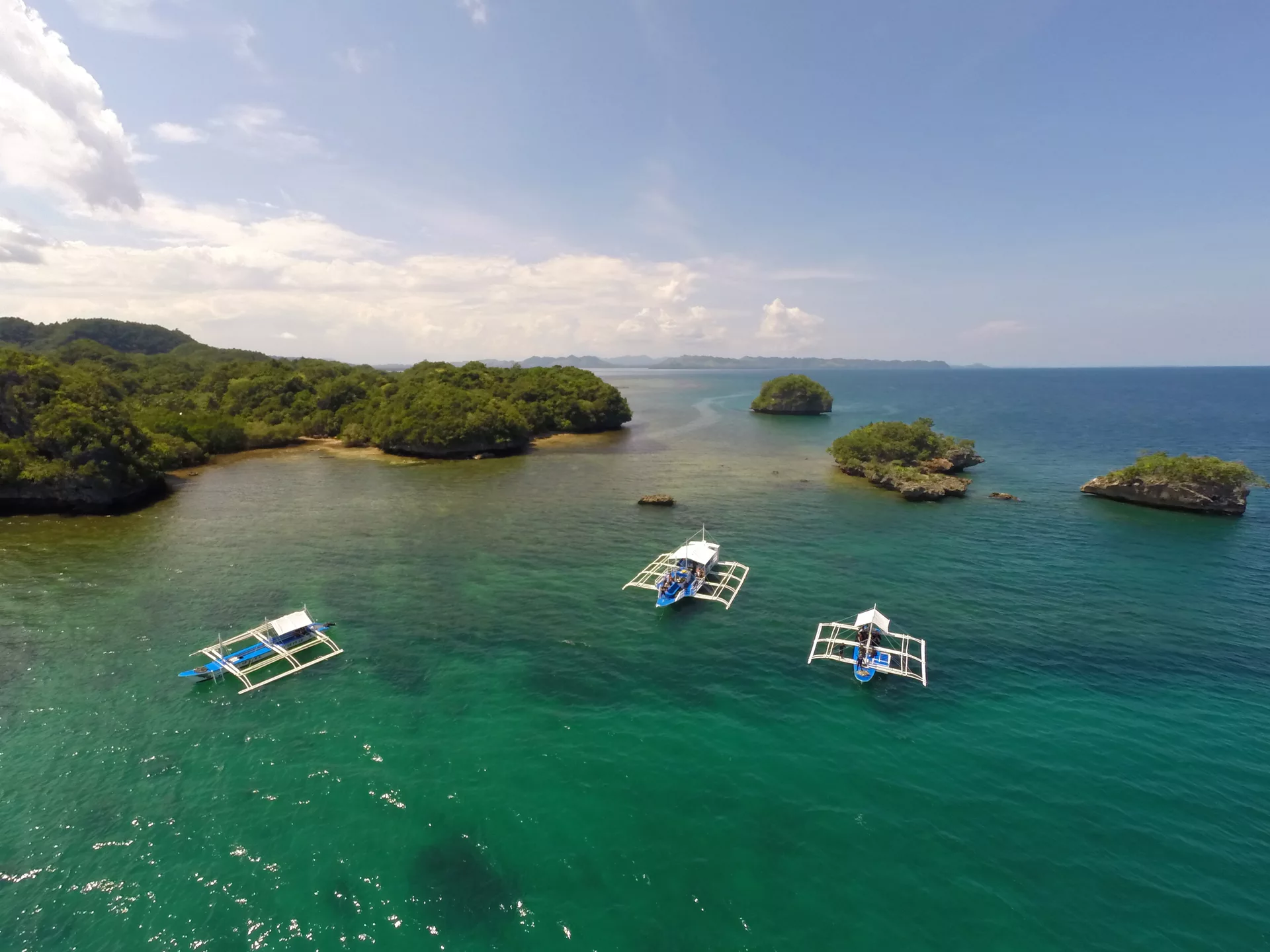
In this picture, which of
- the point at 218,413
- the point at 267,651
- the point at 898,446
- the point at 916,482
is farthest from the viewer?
the point at 218,413

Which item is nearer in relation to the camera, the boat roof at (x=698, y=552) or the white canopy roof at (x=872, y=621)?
the white canopy roof at (x=872, y=621)

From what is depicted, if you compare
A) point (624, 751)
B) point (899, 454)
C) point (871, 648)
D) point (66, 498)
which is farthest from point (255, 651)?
point (899, 454)

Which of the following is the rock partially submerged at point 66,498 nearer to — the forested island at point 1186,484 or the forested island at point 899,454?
the forested island at point 899,454

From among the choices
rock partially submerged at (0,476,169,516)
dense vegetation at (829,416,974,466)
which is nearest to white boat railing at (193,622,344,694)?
rock partially submerged at (0,476,169,516)

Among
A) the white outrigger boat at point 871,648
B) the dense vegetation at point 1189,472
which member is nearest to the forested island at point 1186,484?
the dense vegetation at point 1189,472

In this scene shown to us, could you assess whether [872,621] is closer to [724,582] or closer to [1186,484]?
[724,582]

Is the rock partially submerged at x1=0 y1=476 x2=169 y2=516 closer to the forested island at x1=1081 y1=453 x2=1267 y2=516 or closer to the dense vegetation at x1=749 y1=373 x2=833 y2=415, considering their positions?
the forested island at x1=1081 y1=453 x2=1267 y2=516
